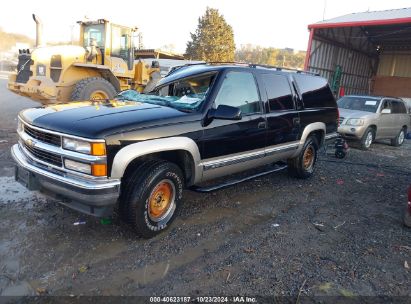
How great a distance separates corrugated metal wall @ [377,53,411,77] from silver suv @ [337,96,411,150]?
47.5ft

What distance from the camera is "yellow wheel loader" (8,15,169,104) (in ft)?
30.6

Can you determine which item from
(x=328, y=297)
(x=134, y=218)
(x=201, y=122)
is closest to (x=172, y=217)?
(x=134, y=218)

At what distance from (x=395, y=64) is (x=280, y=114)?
23680 mm

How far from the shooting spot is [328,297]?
299 centimetres

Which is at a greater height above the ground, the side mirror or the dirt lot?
the side mirror

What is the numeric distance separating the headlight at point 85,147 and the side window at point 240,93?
1.62 meters

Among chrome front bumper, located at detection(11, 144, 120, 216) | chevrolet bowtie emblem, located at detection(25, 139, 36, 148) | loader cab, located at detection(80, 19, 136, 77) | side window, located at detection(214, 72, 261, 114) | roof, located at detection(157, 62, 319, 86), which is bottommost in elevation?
chrome front bumper, located at detection(11, 144, 120, 216)

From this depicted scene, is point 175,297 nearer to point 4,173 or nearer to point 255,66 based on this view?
point 255,66

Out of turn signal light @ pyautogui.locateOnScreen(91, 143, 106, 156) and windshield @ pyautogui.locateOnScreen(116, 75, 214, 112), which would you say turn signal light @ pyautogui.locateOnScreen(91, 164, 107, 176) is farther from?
windshield @ pyautogui.locateOnScreen(116, 75, 214, 112)

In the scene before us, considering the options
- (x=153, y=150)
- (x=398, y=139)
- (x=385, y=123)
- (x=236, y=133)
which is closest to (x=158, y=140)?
(x=153, y=150)

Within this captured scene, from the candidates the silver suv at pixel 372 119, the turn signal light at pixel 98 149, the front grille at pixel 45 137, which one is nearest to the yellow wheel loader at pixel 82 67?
the front grille at pixel 45 137

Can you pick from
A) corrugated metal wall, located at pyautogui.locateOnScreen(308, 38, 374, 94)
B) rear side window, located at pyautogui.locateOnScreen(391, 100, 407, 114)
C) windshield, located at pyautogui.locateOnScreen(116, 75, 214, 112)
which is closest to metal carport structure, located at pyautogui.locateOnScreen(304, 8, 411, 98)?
corrugated metal wall, located at pyautogui.locateOnScreen(308, 38, 374, 94)

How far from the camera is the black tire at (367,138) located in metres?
10.0

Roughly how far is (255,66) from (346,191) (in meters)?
2.77
